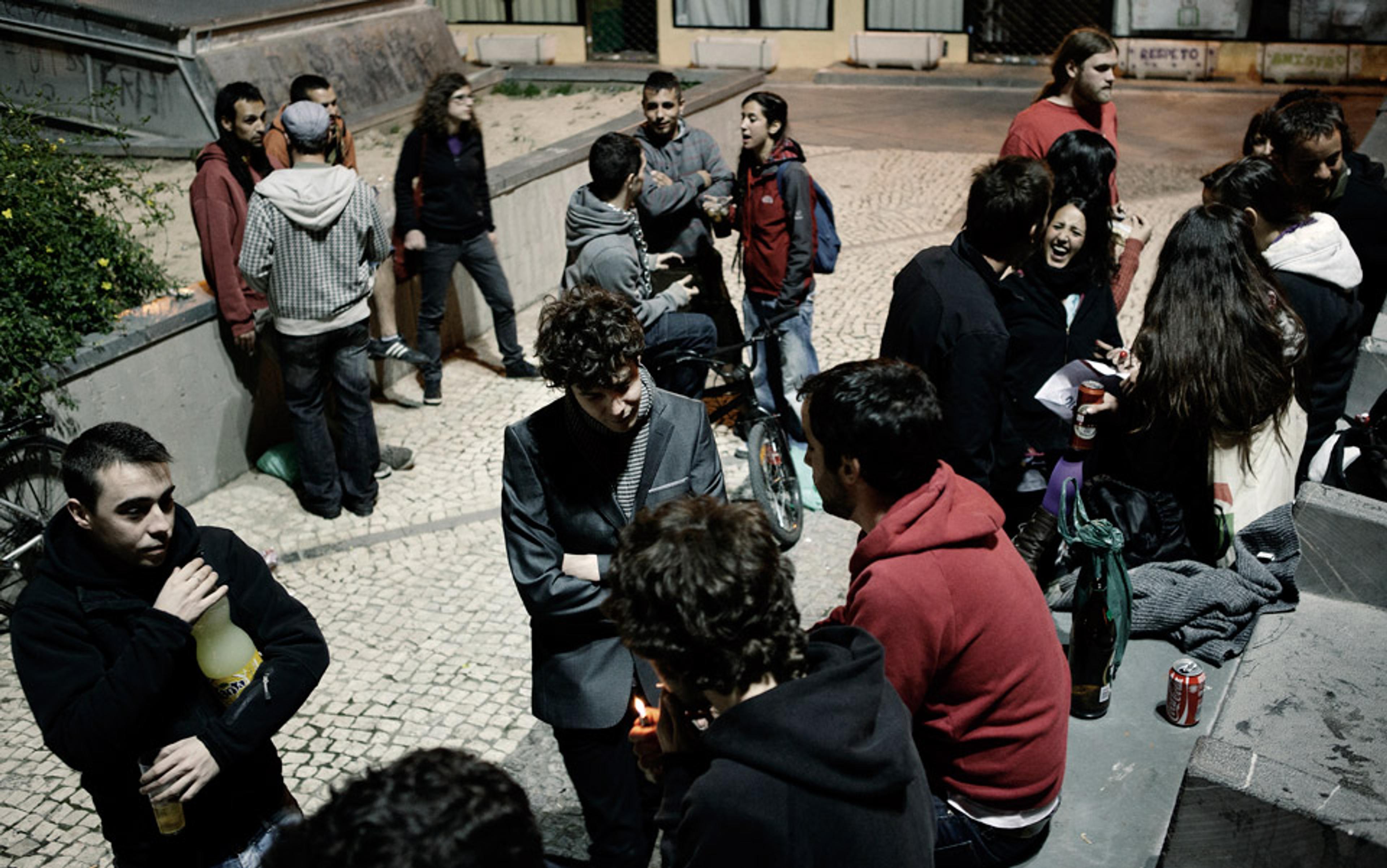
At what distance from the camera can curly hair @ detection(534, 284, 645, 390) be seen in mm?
3150

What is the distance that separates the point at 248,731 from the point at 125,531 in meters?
0.54

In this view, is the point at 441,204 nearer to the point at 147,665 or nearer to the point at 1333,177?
the point at 1333,177

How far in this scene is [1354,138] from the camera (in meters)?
14.3

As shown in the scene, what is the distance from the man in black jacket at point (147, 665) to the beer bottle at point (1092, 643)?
2225 mm

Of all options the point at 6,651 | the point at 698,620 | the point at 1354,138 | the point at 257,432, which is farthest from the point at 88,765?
the point at 1354,138

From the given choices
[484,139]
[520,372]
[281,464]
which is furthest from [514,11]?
[281,464]

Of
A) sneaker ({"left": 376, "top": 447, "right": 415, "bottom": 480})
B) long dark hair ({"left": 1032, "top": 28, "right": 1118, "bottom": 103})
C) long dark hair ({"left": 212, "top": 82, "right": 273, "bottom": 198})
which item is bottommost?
sneaker ({"left": 376, "top": 447, "right": 415, "bottom": 480})

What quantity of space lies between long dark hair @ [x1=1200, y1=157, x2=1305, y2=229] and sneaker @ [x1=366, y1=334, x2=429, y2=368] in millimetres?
4554

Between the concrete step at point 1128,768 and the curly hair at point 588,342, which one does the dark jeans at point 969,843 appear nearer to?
the concrete step at point 1128,768

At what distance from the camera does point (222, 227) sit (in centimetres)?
624

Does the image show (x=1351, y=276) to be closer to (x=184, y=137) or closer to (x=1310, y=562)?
(x=1310, y=562)

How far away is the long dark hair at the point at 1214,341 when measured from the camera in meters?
4.00

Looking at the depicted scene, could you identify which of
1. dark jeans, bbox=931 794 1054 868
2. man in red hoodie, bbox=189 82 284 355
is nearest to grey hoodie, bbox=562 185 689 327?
man in red hoodie, bbox=189 82 284 355

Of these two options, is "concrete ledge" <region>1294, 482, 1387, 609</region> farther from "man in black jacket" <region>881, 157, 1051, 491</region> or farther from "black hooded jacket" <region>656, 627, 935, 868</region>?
"black hooded jacket" <region>656, 627, 935, 868</region>
